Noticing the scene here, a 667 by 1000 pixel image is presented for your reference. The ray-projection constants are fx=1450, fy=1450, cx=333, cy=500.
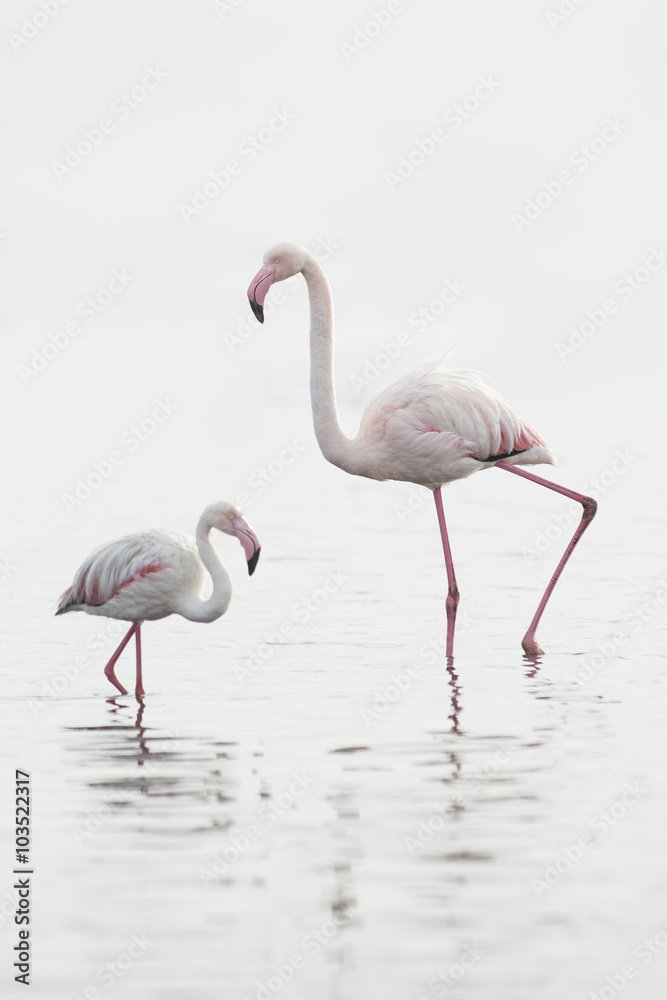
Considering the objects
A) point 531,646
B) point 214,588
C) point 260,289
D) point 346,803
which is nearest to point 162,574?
point 214,588

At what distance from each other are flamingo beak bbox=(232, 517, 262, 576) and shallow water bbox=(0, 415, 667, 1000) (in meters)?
0.78

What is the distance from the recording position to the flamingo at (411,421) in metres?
9.36

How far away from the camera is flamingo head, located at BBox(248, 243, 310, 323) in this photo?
908 cm

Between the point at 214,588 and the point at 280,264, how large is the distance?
2149 millimetres

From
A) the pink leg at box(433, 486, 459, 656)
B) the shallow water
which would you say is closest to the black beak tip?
the pink leg at box(433, 486, 459, 656)

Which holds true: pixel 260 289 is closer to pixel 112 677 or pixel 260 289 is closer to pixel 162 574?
pixel 162 574

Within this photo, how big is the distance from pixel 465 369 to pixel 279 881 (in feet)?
18.8

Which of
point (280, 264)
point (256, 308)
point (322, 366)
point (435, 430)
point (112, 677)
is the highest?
point (280, 264)

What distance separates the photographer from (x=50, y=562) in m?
17.2

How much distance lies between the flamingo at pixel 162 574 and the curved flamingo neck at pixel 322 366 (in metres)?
1.00

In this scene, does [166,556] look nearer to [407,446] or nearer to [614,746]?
[407,446]

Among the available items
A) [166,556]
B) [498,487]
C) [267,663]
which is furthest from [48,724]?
[498,487]

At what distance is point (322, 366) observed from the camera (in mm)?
9336

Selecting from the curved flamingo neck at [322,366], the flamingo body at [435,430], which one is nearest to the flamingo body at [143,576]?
the curved flamingo neck at [322,366]
